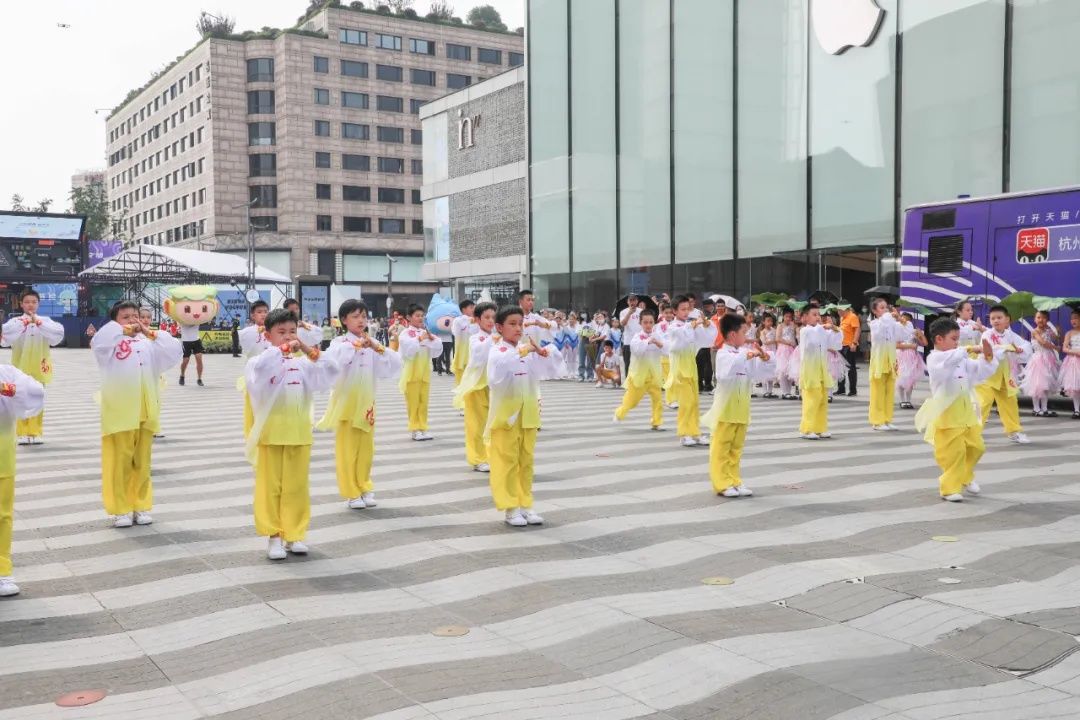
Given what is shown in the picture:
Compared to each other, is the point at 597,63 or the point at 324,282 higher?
the point at 597,63

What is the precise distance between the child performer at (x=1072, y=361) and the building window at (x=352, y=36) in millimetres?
65005

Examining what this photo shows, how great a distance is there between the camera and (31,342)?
43.5 feet

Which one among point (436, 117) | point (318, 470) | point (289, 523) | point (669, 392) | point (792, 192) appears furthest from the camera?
point (436, 117)

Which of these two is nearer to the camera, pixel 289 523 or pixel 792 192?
pixel 289 523

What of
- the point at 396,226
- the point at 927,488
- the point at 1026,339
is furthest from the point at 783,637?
the point at 396,226

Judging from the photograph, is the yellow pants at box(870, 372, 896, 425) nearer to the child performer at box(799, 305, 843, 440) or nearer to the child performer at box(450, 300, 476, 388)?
the child performer at box(799, 305, 843, 440)

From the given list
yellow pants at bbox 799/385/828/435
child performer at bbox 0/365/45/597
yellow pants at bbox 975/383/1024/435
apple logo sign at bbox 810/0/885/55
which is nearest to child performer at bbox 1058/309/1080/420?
yellow pants at bbox 975/383/1024/435

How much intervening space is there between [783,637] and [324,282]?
106 feet

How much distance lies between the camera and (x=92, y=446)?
12.8 meters

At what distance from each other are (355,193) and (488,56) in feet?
47.6

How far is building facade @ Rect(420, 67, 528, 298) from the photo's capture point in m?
38.2

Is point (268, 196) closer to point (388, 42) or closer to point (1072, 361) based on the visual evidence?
point (388, 42)

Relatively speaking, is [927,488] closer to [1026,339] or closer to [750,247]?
[1026,339]

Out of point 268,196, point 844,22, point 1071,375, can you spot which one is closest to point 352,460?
point 1071,375
